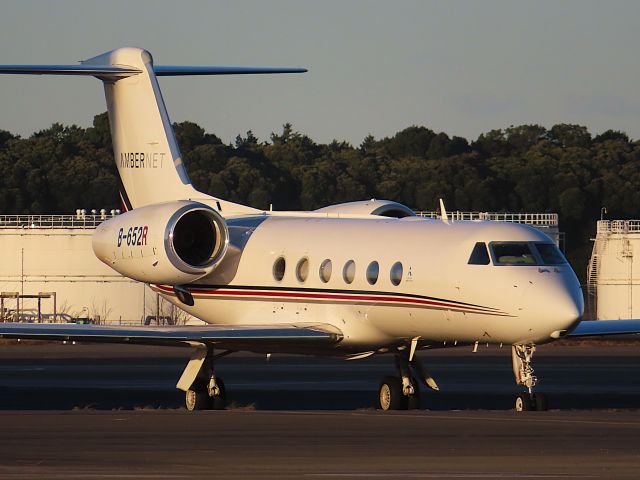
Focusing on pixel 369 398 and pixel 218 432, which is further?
pixel 369 398

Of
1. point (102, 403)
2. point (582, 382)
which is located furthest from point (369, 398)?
point (582, 382)

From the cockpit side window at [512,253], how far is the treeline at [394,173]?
75.3m

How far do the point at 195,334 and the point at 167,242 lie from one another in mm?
2434

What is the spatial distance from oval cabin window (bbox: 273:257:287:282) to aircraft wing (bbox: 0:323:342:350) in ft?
3.46

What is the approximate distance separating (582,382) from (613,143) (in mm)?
77819

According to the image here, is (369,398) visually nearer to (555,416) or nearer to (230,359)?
(555,416)

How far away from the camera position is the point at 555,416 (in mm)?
18172

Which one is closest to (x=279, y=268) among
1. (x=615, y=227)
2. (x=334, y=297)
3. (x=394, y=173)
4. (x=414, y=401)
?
(x=334, y=297)

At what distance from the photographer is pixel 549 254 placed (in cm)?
2131

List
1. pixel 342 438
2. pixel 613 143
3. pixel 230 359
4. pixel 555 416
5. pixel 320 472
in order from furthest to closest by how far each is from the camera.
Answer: pixel 613 143 < pixel 230 359 < pixel 555 416 < pixel 342 438 < pixel 320 472

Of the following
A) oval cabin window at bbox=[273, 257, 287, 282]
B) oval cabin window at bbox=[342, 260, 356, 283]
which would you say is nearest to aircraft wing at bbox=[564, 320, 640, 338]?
oval cabin window at bbox=[342, 260, 356, 283]

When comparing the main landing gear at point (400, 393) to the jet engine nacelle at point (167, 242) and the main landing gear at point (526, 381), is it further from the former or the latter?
the jet engine nacelle at point (167, 242)

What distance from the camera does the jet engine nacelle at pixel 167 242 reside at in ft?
80.7

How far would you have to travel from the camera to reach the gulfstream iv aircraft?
69.2 ft
